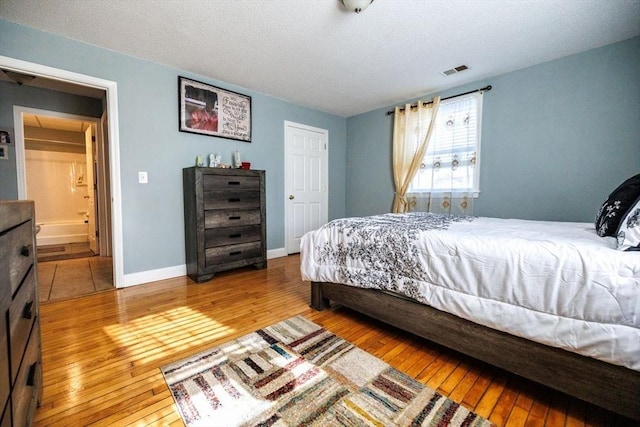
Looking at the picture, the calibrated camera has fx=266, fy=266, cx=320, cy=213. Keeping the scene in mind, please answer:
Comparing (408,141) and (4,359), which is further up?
(408,141)

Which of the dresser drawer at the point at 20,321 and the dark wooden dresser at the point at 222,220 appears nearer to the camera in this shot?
the dresser drawer at the point at 20,321

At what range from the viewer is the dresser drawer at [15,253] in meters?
0.68

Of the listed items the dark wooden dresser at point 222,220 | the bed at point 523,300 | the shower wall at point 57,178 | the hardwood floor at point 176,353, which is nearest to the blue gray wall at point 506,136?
the dark wooden dresser at point 222,220

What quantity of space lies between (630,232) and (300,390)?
159cm

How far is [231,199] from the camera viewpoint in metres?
3.08

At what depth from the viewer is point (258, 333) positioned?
5.89 ft

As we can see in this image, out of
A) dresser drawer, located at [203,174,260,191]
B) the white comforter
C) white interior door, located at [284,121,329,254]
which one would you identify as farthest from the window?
dresser drawer, located at [203,174,260,191]

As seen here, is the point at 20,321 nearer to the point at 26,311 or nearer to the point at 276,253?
the point at 26,311

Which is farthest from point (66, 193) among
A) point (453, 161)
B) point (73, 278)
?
point (453, 161)

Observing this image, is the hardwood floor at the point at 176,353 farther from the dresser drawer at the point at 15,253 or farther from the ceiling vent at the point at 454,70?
the ceiling vent at the point at 454,70

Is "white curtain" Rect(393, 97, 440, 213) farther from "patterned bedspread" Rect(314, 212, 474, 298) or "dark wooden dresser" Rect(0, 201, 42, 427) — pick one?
"dark wooden dresser" Rect(0, 201, 42, 427)

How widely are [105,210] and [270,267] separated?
282 cm

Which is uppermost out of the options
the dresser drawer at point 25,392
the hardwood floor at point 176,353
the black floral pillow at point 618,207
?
the black floral pillow at point 618,207

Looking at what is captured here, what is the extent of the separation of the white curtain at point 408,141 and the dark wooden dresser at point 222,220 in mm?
2030
